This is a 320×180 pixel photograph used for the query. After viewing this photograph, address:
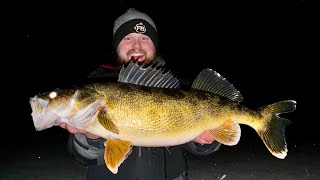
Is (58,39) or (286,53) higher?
(286,53)

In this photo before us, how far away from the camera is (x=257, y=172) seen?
19.6 feet

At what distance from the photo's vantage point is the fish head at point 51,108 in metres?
2.56

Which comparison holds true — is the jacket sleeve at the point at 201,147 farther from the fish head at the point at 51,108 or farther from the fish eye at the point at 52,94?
the fish eye at the point at 52,94

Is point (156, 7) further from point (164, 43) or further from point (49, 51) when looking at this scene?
point (49, 51)

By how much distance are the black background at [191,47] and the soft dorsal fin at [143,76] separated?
264 inches

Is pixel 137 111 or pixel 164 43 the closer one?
pixel 137 111

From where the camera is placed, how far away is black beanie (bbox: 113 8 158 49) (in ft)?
12.6

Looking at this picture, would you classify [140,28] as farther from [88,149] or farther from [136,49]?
[88,149]

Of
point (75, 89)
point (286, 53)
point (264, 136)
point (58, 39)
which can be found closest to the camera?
point (75, 89)
